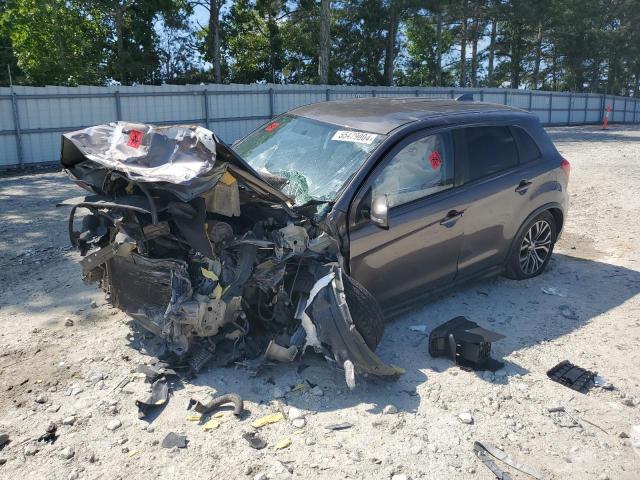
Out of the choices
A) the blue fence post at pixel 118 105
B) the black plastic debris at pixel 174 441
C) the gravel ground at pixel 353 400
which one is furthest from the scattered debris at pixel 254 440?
the blue fence post at pixel 118 105

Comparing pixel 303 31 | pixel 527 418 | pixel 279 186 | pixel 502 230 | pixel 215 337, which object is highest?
pixel 303 31

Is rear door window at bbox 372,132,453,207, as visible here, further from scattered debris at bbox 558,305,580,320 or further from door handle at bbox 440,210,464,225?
scattered debris at bbox 558,305,580,320

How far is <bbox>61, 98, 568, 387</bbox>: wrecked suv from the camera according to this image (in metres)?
3.63

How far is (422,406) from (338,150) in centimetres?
207

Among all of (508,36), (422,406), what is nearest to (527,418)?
(422,406)

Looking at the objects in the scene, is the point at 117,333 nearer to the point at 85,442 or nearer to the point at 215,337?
the point at 215,337

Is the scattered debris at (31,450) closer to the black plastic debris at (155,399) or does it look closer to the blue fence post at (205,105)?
the black plastic debris at (155,399)

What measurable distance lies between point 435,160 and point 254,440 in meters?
2.66

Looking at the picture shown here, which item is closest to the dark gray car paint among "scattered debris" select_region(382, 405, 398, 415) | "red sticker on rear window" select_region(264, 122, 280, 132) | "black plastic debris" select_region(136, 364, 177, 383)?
"red sticker on rear window" select_region(264, 122, 280, 132)

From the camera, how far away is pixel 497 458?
311cm

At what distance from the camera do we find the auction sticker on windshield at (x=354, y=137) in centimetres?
441

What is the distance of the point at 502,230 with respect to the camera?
516 centimetres

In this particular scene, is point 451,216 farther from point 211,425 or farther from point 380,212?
point 211,425

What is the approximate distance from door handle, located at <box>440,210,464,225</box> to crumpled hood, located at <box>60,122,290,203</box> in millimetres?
1408
